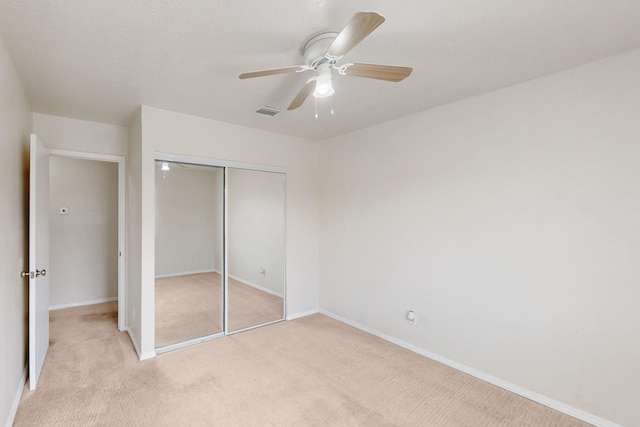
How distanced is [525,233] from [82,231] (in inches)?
223

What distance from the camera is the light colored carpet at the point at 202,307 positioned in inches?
128

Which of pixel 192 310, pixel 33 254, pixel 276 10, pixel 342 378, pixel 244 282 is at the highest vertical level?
pixel 276 10

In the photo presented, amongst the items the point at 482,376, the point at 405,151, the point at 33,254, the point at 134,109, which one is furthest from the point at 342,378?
the point at 134,109

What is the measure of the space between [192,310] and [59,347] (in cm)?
131

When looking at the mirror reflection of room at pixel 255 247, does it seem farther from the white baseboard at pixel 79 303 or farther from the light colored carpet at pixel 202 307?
the white baseboard at pixel 79 303

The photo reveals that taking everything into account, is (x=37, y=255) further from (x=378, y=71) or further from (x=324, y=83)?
(x=378, y=71)

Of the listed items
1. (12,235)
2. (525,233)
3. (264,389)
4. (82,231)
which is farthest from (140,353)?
(525,233)

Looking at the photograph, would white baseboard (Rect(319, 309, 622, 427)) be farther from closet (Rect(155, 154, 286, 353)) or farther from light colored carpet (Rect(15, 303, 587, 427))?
closet (Rect(155, 154, 286, 353))

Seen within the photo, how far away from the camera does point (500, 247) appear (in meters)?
2.56

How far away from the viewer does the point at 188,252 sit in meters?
3.54

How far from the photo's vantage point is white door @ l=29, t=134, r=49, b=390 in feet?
7.72

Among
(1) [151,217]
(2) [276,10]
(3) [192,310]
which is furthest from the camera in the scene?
(3) [192,310]

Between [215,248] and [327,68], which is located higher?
[327,68]

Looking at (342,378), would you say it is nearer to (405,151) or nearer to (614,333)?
(614,333)
